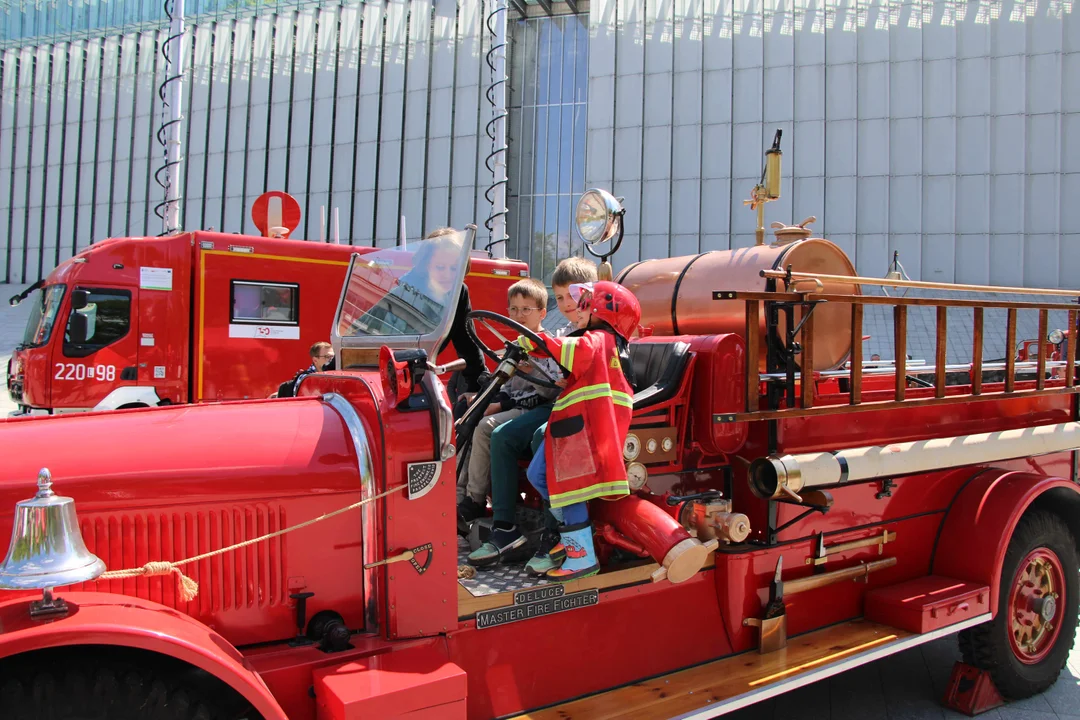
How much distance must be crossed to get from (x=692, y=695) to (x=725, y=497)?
1.02 metres

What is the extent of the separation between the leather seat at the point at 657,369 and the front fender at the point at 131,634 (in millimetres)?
1860

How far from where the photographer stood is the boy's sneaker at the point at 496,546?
3.27 m

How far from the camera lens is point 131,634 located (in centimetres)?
209

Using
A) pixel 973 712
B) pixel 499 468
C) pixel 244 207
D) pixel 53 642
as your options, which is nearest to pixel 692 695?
pixel 499 468

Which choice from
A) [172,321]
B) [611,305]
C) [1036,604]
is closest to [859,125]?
[172,321]

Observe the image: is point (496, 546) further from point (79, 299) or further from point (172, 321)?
point (79, 299)

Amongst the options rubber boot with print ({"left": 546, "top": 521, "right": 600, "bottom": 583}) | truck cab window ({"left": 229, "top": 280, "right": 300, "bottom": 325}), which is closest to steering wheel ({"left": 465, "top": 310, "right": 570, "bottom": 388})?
rubber boot with print ({"left": 546, "top": 521, "right": 600, "bottom": 583})

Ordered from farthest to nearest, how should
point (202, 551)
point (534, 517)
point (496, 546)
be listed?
point (534, 517) < point (496, 546) < point (202, 551)

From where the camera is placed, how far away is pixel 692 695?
3.09 meters

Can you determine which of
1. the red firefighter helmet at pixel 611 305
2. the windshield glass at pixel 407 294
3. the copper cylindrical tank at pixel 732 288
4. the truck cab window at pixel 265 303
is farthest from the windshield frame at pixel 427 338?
the truck cab window at pixel 265 303

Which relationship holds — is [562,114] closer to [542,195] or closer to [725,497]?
[542,195]

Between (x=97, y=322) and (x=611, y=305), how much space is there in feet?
27.0

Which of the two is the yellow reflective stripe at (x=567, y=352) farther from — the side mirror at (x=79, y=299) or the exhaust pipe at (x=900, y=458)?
the side mirror at (x=79, y=299)

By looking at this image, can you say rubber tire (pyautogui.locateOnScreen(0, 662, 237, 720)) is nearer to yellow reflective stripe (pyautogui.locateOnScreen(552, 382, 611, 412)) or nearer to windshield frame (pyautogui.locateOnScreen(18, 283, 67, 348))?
yellow reflective stripe (pyautogui.locateOnScreen(552, 382, 611, 412))
